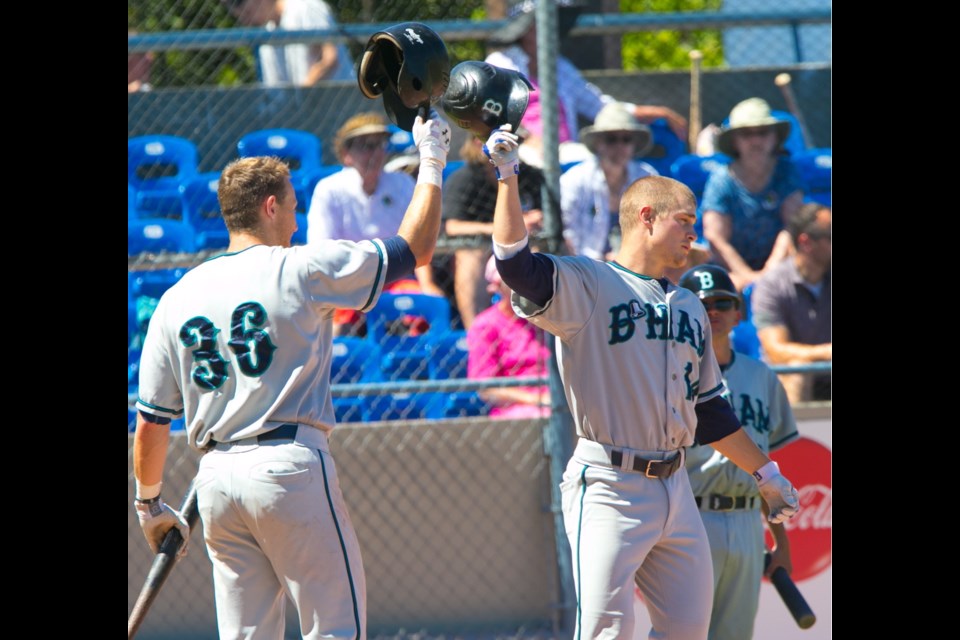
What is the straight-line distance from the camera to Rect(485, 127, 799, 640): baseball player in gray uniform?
3.76 meters

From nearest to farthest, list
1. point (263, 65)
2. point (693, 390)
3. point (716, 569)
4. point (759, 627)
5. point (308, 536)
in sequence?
1. point (308, 536)
2. point (693, 390)
3. point (716, 569)
4. point (759, 627)
5. point (263, 65)

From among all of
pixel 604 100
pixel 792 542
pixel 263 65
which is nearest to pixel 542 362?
pixel 792 542

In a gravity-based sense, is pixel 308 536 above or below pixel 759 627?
above

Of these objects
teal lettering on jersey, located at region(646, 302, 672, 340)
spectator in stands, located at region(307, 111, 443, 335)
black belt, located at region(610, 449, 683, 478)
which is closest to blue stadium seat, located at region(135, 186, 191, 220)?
spectator in stands, located at region(307, 111, 443, 335)

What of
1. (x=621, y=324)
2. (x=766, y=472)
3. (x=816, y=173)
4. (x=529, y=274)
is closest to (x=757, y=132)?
(x=816, y=173)

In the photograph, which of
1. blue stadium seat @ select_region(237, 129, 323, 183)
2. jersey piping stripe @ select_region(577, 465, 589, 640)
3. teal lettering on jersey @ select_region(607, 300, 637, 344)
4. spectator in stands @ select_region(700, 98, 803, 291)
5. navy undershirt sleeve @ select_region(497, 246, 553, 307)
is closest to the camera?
navy undershirt sleeve @ select_region(497, 246, 553, 307)

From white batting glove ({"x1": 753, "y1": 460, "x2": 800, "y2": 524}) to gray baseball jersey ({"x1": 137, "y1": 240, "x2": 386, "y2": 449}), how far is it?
1540mm

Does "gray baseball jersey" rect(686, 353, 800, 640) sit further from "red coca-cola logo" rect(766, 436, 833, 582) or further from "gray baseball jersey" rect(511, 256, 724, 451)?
"red coca-cola logo" rect(766, 436, 833, 582)

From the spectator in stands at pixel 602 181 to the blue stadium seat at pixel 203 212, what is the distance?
2.11m

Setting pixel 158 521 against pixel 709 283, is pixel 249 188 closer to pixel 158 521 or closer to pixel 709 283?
pixel 158 521

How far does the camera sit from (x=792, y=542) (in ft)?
20.0

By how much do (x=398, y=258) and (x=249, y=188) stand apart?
20.6 inches
